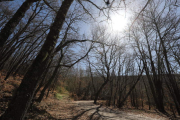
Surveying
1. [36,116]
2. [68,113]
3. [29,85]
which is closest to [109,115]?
[68,113]

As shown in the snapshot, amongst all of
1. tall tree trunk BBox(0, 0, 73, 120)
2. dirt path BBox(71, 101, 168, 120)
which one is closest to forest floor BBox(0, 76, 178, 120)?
dirt path BBox(71, 101, 168, 120)

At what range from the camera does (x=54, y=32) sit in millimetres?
2422

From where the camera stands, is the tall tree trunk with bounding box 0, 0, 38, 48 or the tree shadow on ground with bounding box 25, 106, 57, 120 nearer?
the tall tree trunk with bounding box 0, 0, 38, 48

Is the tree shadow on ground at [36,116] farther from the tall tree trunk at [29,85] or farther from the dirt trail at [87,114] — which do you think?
the tall tree trunk at [29,85]

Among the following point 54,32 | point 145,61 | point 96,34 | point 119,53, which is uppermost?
point 96,34

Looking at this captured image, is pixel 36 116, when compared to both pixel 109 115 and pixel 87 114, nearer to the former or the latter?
pixel 87 114

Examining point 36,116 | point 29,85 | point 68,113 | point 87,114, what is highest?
point 29,85

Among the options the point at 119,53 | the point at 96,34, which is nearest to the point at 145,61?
the point at 119,53

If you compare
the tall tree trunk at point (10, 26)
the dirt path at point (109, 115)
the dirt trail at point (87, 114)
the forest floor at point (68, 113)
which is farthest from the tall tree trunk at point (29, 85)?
the dirt path at point (109, 115)

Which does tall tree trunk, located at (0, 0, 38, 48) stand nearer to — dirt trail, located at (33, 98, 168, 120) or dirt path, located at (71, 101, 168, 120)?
dirt trail, located at (33, 98, 168, 120)

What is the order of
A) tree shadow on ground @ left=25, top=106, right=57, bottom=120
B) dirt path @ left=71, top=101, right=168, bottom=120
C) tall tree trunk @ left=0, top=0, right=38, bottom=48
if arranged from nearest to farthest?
tall tree trunk @ left=0, top=0, right=38, bottom=48 < tree shadow on ground @ left=25, top=106, right=57, bottom=120 < dirt path @ left=71, top=101, right=168, bottom=120

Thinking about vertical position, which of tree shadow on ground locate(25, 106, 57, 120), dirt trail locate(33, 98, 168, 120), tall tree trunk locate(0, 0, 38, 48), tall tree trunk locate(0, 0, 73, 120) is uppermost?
tall tree trunk locate(0, 0, 38, 48)

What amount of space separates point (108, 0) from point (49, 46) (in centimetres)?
219

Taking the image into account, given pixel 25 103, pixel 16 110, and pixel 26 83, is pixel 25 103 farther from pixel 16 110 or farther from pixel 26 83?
pixel 26 83
